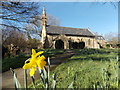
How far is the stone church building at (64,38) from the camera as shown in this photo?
2041 cm

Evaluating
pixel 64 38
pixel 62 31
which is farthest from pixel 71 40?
pixel 62 31

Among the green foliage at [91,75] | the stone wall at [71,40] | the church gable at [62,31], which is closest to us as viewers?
the green foliage at [91,75]

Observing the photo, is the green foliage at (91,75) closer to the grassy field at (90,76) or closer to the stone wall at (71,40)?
the grassy field at (90,76)

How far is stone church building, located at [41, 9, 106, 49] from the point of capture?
20.4m

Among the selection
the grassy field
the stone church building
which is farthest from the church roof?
the grassy field

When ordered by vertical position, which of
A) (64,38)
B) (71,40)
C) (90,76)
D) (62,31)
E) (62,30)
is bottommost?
(90,76)

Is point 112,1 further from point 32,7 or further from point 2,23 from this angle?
point 2,23

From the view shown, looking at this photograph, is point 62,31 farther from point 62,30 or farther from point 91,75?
point 91,75

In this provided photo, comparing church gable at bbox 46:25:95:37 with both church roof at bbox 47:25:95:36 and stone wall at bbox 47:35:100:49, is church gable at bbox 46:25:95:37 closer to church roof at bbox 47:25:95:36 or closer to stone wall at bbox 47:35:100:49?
church roof at bbox 47:25:95:36

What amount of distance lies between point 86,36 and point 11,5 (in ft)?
73.8

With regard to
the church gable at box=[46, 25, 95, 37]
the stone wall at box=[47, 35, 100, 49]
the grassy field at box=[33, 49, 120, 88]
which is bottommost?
the grassy field at box=[33, 49, 120, 88]

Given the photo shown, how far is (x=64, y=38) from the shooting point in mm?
20250

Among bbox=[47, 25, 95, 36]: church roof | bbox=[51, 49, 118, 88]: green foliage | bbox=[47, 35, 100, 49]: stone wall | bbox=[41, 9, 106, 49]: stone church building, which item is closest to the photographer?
bbox=[51, 49, 118, 88]: green foliage

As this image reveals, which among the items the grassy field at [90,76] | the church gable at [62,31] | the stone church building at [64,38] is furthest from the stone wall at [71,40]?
the grassy field at [90,76]
